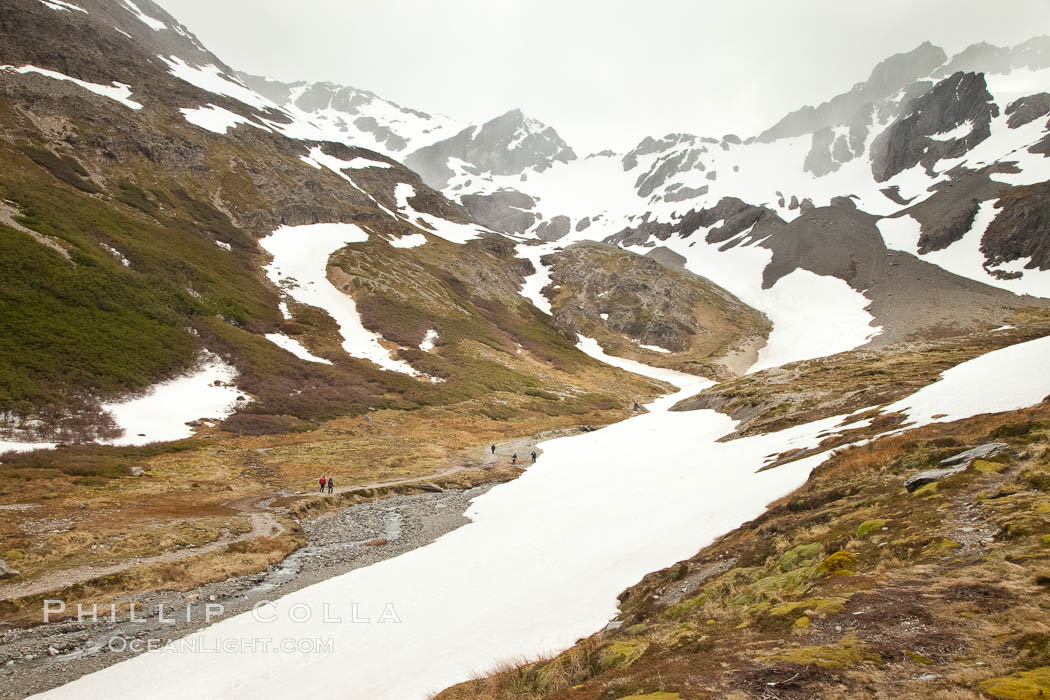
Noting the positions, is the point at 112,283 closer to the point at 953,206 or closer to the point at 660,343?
the point at 660,343

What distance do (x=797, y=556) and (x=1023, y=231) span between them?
17330cm

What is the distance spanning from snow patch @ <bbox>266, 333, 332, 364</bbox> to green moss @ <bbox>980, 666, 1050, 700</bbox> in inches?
2769

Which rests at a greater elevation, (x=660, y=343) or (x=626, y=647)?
(x=660, y=343)

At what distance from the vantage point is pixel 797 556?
36.1 feet

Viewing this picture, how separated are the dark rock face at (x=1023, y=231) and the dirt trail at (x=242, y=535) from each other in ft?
489

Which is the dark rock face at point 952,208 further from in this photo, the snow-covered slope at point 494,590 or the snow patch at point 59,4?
the snow patch at point 59,4

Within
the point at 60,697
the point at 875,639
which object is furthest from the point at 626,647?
the point at 60,697

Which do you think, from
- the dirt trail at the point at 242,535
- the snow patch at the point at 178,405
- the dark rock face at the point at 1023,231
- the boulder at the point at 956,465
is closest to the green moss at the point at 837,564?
the boulder at the point at 956,465

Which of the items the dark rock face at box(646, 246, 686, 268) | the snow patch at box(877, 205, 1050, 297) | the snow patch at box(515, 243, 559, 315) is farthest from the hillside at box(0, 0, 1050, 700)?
the dark rock face at box(646, 246, 686, 268)

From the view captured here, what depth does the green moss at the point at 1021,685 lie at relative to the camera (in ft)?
14.0

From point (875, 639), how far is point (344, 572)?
867 inches

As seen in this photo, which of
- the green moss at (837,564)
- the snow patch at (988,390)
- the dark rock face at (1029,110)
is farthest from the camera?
the dark rock face at (1029,110)

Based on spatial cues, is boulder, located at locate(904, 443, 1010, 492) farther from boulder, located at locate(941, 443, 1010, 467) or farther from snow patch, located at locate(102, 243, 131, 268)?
snow patch, located at locate(102, 243, 131, 268)

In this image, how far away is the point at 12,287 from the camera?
1773 inches
